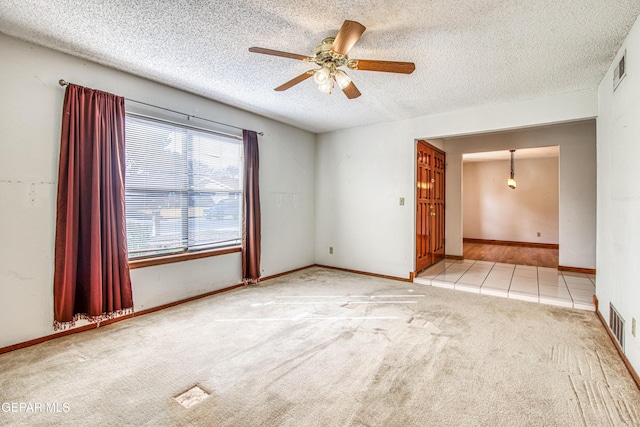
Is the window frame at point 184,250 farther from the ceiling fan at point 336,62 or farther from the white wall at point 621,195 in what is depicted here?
the white wall at point 621,195

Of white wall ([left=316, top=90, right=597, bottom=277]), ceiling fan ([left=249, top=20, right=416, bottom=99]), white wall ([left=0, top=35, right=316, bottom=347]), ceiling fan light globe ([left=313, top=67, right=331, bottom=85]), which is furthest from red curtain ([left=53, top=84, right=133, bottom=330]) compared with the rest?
white wall ([left=316, top=90, right=597, bottom=277])

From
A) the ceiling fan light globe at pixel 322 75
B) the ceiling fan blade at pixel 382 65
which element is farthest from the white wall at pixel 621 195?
the ceiling fan light globe at pixel 322 75

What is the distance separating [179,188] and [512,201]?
822cm

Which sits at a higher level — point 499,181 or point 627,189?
point 499,181

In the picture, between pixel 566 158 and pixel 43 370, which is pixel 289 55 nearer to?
pixel 43 370

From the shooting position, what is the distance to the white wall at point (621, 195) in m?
2.08

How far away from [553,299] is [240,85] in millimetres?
4365

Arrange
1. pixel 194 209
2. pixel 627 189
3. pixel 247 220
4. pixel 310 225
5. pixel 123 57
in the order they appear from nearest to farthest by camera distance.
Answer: pixel 627 189, pixel 123 57, pixel 194 209, pixel 247 220, pixel 310 225

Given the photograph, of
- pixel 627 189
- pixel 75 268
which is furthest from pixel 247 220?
pixel 627 189

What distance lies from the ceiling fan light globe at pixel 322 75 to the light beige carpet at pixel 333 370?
2.20 m

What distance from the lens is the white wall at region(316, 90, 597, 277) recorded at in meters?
4.29

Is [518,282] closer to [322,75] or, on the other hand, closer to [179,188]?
[322,75]

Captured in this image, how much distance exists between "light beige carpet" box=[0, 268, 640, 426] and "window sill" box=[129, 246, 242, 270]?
555 millimetres

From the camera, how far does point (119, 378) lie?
2039 mm
